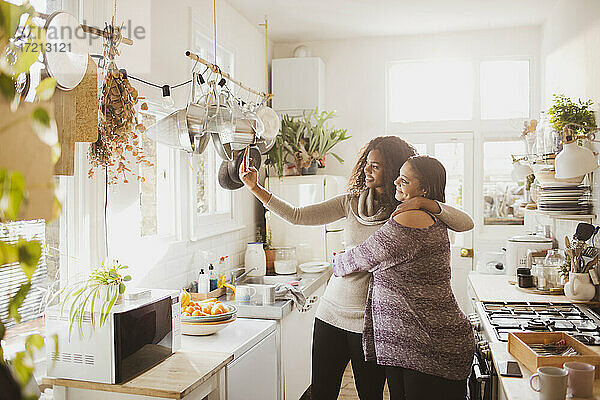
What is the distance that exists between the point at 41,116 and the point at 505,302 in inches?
120

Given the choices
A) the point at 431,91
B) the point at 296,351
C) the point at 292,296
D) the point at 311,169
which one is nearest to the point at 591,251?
the point at 292,296

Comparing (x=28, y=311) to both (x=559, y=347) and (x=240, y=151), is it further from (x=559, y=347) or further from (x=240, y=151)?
(x=559, y=347)

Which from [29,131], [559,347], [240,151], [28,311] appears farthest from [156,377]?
[29,131]

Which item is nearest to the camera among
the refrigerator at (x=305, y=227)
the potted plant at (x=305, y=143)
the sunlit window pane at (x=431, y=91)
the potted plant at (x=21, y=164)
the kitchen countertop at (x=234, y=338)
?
the potted plant at (x=21, y=164)

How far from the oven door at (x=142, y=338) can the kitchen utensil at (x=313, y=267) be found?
214 centimetres

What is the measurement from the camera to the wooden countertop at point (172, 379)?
204 cm

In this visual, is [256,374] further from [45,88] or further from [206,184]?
[45,88]

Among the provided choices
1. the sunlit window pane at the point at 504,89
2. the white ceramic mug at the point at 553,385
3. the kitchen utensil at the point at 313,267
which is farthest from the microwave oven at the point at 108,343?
the sunlit window pane at the point at 504,89

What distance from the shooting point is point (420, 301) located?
209cm

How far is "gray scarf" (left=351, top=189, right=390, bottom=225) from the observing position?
247 cm

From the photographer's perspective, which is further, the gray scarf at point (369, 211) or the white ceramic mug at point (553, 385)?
the gray scarf at point (369, 211)

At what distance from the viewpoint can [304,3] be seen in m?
4.27

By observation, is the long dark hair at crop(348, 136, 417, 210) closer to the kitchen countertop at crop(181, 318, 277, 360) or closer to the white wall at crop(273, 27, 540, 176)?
the kitchen countertop at crop(181, 318, 277, 360)

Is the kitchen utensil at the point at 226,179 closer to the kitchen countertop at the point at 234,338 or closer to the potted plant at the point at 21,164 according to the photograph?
the kitchen countertop at the point at 234,338
